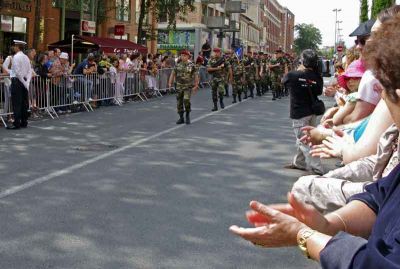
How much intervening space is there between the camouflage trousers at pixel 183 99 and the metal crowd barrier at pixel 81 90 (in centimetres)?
324

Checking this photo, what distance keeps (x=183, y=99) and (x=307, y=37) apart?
139551mm

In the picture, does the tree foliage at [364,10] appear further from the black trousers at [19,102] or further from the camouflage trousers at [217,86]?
the black trousers at [19,102]

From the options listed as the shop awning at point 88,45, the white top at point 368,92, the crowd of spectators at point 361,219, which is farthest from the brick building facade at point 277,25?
the crowd of spectators at point 361,219

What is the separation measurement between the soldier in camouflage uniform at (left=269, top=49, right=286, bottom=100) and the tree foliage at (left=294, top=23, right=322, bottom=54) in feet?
414

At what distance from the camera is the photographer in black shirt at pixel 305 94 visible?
27.5ft

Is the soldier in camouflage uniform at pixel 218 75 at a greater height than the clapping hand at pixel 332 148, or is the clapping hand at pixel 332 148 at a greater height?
the soldier in camouflage uniform at pixel 218 75

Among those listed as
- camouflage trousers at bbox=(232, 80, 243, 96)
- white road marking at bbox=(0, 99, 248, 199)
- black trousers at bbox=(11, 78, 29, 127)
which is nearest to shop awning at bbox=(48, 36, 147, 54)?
camouflage trousers at bbox=(232, 80, 243, 96)

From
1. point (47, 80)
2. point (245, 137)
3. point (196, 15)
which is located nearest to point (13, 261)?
point (245, 137)

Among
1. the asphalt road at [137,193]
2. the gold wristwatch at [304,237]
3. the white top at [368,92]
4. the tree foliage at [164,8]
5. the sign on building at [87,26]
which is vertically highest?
the tree foliage at [164,8]

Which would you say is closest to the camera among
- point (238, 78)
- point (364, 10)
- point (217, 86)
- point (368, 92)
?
point (368, 92)

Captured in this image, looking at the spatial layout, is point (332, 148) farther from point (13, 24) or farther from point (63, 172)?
point (13, 24)

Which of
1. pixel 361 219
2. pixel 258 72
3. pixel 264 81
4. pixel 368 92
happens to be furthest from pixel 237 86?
pixel 361 219

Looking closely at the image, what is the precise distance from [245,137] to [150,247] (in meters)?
7.15

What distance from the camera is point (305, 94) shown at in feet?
28.0
